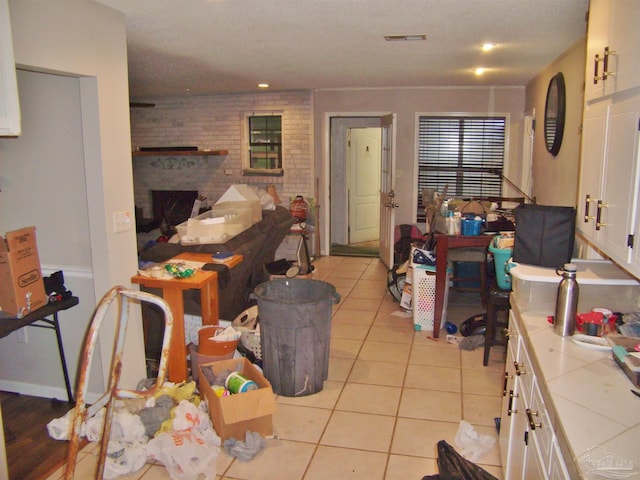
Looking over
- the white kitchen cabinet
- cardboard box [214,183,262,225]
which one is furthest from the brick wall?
the white kitchen cabinet

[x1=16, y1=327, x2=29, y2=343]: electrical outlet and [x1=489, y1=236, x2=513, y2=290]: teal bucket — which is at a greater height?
[x1=489, y1=236, x2=513, y2=290]: teal bucket

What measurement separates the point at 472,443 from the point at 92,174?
262cm

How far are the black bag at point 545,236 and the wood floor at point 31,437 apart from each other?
2659 millimetres

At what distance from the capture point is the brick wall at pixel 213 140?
7250mm

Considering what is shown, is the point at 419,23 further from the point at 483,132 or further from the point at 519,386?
the point at 483,132

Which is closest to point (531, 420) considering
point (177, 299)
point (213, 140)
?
point (177, 299)

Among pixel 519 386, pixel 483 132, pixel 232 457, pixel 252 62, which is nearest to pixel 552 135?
pixel 483 132

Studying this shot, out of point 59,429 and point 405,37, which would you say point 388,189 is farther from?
point 59,429

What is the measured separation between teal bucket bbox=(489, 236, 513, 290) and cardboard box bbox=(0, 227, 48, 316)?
2905mm

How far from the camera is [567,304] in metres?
2.05

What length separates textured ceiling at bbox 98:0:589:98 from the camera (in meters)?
3.05

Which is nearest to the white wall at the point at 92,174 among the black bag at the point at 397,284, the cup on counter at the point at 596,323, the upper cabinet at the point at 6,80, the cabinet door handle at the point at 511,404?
the upper cabinet at the point at 6,80

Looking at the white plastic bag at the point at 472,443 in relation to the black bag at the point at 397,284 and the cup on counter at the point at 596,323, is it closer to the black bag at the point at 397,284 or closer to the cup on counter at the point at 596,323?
the cup on counter at the point at 596,323

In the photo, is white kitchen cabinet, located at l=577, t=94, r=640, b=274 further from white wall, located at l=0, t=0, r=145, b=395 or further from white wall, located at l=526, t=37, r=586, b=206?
white wall, located at l=0, t=0, r=145, b=395
